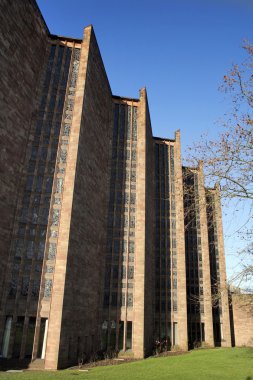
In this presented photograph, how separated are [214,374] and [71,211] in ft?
49.1

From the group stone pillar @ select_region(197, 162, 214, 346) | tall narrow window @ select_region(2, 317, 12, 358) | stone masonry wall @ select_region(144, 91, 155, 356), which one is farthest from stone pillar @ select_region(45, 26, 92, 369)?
stone pillar @ select_region(197, 162, 214, 346)

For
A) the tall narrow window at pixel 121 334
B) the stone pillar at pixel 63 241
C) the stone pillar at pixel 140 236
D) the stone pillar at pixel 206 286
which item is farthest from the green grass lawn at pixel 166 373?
the stone pillar at pixel 206 286

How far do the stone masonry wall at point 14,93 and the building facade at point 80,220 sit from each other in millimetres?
128

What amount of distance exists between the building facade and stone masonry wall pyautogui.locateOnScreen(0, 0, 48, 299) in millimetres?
128

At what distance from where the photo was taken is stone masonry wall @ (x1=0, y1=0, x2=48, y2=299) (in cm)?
2278

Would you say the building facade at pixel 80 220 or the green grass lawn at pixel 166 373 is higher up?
the building facade at pixel 80 220

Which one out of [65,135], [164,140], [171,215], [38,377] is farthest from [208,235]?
[38,377]

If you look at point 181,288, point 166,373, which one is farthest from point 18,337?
point 181,288

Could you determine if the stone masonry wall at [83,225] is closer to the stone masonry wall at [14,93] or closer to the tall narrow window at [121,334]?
the tall narrow window at [121,334]

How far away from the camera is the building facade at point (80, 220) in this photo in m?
22.7

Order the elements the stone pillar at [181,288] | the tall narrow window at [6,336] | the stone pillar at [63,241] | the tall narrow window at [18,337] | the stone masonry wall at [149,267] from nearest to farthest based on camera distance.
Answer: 1. the stone pillar at [63,241]
2. the tall narrow window at [6,336]
3. the tall narrow window at [18,337]
4. the stone masonry wall at [149,267]
5. the stone pillar at [181,288]

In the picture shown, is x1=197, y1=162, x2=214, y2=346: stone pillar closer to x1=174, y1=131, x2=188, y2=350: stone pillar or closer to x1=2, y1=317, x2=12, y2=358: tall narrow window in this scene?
x1=174, y1=131, x2=188, y2=350: stone pillar

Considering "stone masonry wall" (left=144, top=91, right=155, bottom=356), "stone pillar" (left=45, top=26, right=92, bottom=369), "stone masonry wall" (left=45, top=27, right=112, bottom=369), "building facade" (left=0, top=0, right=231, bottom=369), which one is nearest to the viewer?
"stone pillar" (left=45, top=26, right=92, bottom=369)

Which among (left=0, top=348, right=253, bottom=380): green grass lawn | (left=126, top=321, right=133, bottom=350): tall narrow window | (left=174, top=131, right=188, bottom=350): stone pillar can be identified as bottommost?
(left=0, top=348, right=253, bottom=380): green grass lawn
